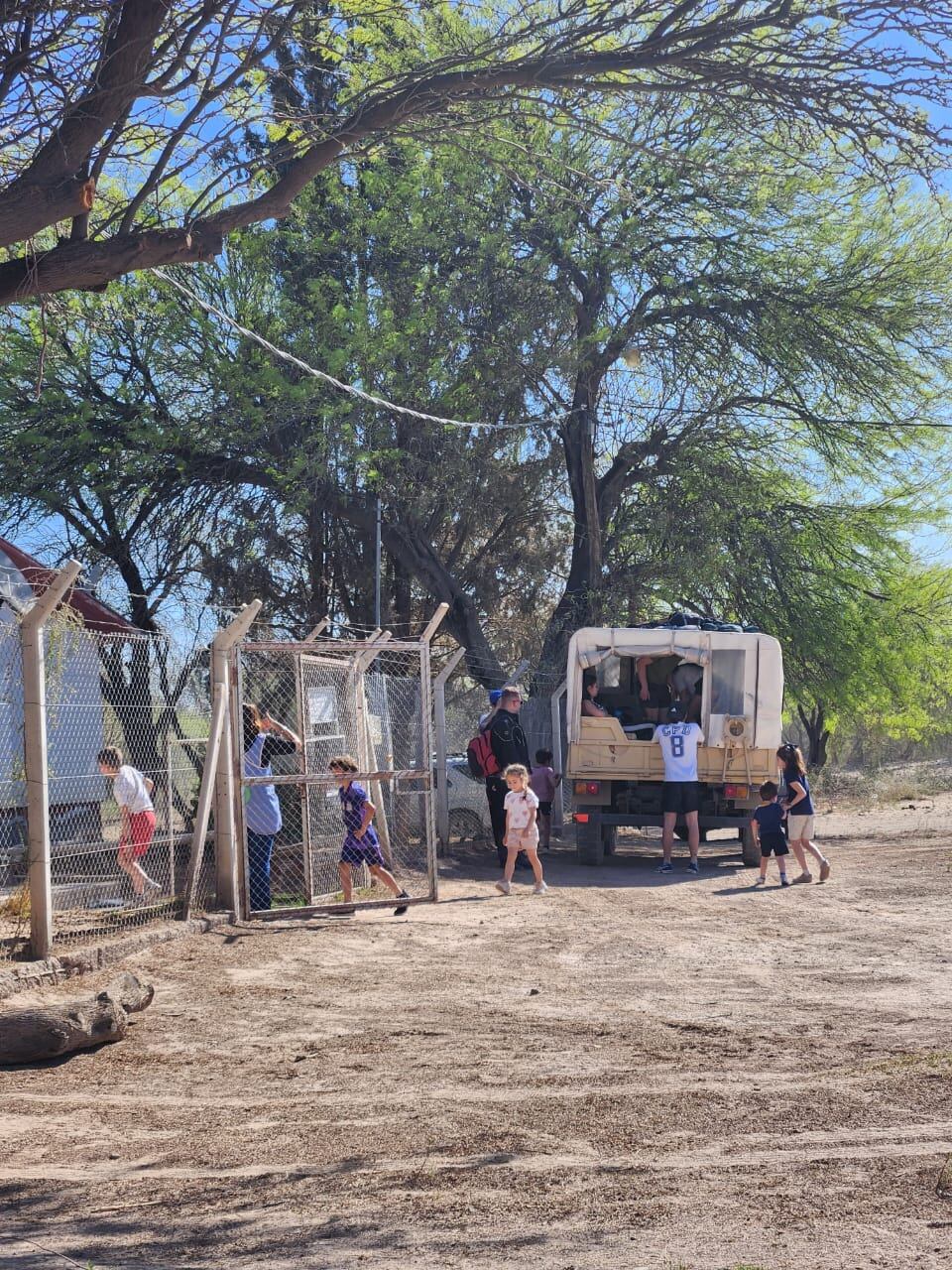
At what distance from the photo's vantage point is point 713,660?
17.5 m

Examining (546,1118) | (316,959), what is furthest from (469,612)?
(546,1118)

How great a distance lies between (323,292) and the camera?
20.6 meters

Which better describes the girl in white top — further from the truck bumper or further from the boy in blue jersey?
the truck bumper

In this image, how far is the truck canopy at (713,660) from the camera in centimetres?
1723

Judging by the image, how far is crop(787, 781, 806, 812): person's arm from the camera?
14.5 m

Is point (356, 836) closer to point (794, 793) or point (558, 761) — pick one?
point (794, 793)

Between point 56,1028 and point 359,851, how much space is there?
221 inches

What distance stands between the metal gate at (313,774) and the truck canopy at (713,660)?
2.60 meters

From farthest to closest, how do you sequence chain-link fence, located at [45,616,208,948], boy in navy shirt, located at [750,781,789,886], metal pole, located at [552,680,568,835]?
metal pole, located at [552,680,568,835], boy in navy shirt, located at [750,781,789,886], chain-link fence, located at [45,616,208,948]

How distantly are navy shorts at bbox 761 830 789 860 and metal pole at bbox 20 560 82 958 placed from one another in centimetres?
815

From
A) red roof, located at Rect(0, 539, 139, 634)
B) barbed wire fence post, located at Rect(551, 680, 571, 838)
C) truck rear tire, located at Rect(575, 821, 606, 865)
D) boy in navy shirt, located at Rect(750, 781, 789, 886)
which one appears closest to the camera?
boy in navy shirt, located at Rect(750, 781, 789, 886)

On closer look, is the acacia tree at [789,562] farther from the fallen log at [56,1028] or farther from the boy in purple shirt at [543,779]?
the fallen log at [56,1028]

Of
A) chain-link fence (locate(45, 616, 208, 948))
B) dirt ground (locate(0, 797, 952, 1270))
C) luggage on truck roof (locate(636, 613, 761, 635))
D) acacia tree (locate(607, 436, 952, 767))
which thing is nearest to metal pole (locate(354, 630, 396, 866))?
chain-link fence (locate(45, 616, 208, 948))

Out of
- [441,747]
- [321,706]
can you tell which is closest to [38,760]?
[321,706]
